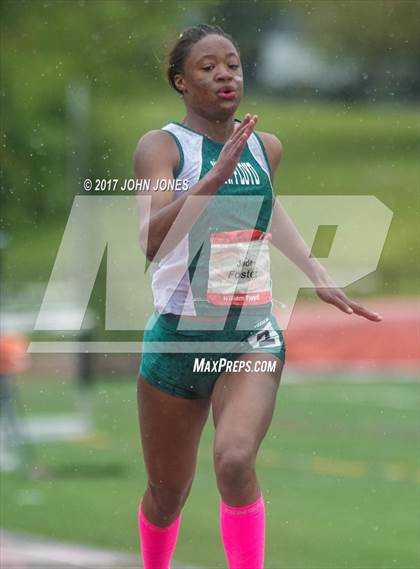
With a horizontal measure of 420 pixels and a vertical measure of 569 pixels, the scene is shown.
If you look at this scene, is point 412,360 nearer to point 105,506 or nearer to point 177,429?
point 105,506

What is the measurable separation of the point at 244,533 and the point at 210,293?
0.70 meters

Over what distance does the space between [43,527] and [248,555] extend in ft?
9.96

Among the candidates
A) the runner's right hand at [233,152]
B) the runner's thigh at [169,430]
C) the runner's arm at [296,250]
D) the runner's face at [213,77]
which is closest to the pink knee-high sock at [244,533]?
the runner's thigh at [169,430]

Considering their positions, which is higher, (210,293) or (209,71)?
(209,71)

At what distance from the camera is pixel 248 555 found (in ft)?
12.9

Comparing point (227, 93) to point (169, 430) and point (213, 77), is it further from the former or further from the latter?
point (169, 430)

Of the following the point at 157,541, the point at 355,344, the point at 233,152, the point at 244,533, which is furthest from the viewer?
the point at 355,344

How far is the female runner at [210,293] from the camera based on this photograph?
12.8ft

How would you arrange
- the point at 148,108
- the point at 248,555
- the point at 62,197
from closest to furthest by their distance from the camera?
1. the point at 248,555
2. the point at 62,197
3. the point at 148,108

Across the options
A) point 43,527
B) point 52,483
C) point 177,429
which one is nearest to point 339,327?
point 52,483

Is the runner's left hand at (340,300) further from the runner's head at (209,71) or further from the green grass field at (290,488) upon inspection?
the green grass field at (290,488)

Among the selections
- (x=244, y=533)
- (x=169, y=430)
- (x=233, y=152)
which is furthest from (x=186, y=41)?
(x=244, y=533)

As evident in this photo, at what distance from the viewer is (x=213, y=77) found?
4078 millimetres

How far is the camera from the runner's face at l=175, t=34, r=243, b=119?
160 inches
